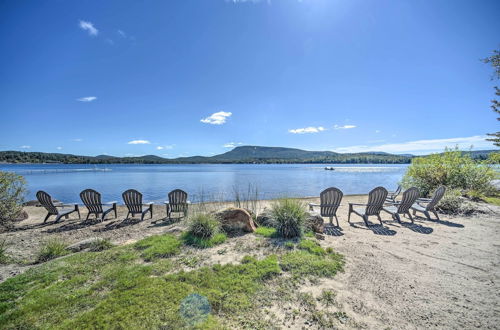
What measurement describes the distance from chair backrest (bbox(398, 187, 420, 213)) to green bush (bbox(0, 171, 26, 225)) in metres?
13.4

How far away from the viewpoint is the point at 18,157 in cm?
8169

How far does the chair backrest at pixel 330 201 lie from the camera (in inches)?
266

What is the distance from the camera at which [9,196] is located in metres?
6.58

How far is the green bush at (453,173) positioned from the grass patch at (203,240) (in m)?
12.1

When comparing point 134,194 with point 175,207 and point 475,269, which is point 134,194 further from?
point 475,269

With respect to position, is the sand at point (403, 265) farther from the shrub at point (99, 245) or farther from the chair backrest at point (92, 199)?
the chair backrest at point (92, 199)

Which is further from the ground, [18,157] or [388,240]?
[18,157]

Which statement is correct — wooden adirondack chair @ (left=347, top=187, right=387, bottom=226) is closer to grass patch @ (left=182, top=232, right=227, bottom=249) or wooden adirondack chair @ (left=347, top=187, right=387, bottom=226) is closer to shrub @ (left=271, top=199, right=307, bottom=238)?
shrub @ (left=271, top=199, right=307, bottom=238)

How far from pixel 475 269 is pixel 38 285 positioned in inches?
297

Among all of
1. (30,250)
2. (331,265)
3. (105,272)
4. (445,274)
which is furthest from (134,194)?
(445,274)

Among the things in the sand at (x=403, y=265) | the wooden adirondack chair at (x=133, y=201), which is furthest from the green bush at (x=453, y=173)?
the wooden adirondack chair at (x=133, y=201)

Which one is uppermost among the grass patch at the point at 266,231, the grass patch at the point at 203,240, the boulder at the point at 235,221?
the boulder at the point at 235,221

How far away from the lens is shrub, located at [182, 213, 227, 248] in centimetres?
Result: 483

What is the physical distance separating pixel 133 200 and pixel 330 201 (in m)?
7.41
